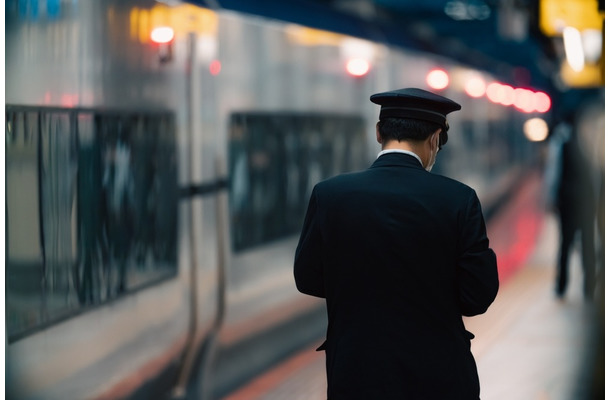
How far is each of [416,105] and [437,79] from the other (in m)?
9.89

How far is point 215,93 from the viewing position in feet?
21.6

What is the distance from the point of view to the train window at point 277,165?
23.0ft

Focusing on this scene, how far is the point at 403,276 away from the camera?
2.81 metres

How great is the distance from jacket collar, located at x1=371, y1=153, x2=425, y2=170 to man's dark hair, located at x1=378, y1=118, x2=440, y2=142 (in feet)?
0.18

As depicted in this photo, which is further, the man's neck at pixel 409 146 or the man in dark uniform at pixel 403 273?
the man's neck at pixel 409 146

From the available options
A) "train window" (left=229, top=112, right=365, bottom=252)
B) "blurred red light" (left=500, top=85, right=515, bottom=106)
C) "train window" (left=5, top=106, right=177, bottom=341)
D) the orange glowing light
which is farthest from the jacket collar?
"blurred red light" (left=500, top=85, right=515, bottom=106)

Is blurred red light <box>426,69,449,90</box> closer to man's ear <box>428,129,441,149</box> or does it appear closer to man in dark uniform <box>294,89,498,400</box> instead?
man's ear <box>428,129,441,149</box>

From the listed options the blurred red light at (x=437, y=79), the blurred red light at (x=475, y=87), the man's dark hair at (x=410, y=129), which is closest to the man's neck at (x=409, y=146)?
the man's dark hair at (x=410, y=129)

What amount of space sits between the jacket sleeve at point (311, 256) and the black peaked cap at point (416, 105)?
30cm

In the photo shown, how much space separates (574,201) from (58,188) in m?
4.99

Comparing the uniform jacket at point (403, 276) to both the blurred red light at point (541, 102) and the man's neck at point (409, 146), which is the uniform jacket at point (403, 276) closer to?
the man's neck at point (409, 146)

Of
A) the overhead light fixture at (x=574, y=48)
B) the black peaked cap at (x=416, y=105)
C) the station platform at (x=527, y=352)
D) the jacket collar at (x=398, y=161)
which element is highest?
the overhead light fixture at (x=574, y=48)

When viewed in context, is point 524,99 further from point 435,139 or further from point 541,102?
point 435,139

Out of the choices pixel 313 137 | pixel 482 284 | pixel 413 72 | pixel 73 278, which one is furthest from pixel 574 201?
pixel 482 284
